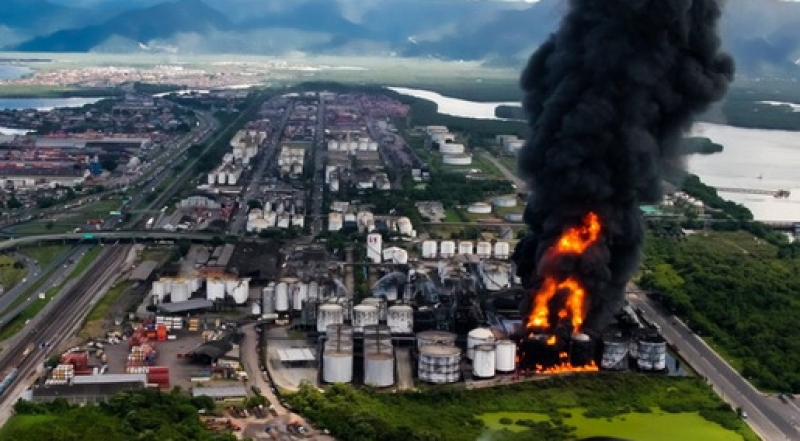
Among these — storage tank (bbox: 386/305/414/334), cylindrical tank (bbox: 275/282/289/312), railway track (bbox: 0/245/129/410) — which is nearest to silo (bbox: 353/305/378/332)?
storage tank (bbox: 386/305/414/334)

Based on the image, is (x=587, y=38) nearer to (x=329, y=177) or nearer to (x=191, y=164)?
(x=329, y=177)

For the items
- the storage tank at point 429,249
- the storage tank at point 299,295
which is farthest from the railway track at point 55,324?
the storage tank at point 429,249

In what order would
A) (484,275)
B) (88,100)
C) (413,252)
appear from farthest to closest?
(88,100) → (413,252) → (484,275)

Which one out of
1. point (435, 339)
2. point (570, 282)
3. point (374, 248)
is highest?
point (570, 282)

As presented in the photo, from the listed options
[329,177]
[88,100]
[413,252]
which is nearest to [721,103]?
[413,252]

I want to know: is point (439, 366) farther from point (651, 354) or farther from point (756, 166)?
point (756, 166)

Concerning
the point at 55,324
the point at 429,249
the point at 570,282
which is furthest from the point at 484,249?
the point at 55,324

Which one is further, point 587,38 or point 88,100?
point 88,100
